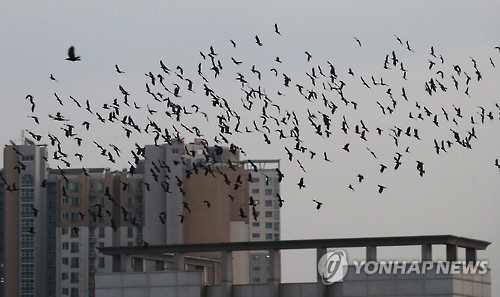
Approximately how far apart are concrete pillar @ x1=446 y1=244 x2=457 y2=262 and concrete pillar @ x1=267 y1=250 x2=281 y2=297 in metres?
7.64

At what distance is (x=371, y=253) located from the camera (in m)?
74.4

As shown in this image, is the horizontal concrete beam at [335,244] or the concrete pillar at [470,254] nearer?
the horizontal concrete beam at [335,244]

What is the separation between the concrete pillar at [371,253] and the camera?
243ft

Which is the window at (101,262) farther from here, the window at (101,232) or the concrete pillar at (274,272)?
the concrete pillar at (274,272)

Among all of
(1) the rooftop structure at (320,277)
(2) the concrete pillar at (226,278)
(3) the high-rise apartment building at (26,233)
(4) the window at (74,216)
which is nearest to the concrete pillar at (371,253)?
(1) the rooftop structure at (320,277)

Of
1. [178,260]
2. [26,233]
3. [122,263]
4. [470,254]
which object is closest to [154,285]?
[178,260]

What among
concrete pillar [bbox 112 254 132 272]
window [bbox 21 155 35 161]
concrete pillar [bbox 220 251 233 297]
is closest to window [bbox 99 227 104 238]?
window [bbox 21 155 35 161]

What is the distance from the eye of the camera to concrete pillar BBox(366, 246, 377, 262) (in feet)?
243

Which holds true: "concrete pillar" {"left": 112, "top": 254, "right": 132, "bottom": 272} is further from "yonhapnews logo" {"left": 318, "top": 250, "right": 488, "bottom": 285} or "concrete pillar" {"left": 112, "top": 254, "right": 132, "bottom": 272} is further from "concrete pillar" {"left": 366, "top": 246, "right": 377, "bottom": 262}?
"concrete pillar" {"left": 366, "top": 246, "right": 377, "bottom": 262}

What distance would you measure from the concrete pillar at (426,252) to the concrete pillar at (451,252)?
92 centimetres

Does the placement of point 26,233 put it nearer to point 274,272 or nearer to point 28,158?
point 28,158

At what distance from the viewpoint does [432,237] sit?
2911 inches

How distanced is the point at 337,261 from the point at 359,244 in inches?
48.6

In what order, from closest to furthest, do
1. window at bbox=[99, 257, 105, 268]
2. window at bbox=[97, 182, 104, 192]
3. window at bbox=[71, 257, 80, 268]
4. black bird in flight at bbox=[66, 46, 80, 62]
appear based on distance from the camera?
black bird in flight at bbox=[66, 46, 80, 62], window at bbox=[71, 257, 80, 268], window at bbox=[99, 257, 105, 268], window at bbox=[97, 182, 104, 192]
